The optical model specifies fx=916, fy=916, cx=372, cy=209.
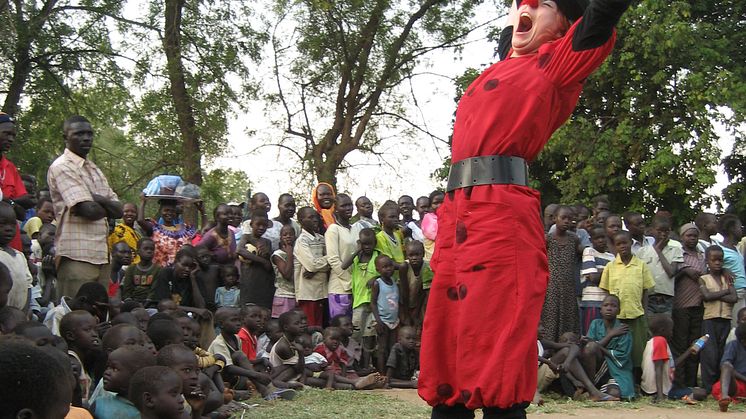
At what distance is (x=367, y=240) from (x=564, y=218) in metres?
1.82

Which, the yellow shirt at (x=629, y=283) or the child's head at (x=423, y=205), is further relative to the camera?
the child's head at (x=423, y=205)

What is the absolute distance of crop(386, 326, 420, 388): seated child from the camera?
8.05 m

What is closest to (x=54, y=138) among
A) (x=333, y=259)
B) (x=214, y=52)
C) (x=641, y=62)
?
(x=214, y=52)

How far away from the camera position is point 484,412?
343cm

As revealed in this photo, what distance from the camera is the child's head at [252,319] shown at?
7375mm

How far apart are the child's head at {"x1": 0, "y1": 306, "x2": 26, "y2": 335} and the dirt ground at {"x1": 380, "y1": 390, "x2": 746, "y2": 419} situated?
3.14 meters

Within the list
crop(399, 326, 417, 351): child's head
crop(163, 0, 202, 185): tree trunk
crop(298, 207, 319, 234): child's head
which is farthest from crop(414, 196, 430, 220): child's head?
crop(163, 0, 202, 185): tree trunk

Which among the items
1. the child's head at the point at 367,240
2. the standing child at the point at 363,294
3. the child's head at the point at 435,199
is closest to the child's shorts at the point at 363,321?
the standing child at the point at 363,294

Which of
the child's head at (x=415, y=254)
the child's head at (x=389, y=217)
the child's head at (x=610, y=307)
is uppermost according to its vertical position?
the child's head at (x=389, y=217)

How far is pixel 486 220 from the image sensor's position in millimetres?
3492

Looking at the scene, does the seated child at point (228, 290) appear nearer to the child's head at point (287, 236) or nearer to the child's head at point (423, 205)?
the child's head at point (287, 236)

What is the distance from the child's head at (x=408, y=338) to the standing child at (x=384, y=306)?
0.21 metres

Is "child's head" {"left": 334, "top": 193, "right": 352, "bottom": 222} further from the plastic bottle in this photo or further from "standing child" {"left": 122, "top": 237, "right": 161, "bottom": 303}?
the plastic bottle

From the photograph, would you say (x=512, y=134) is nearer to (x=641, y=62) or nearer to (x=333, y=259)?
(x=333, y=259)
